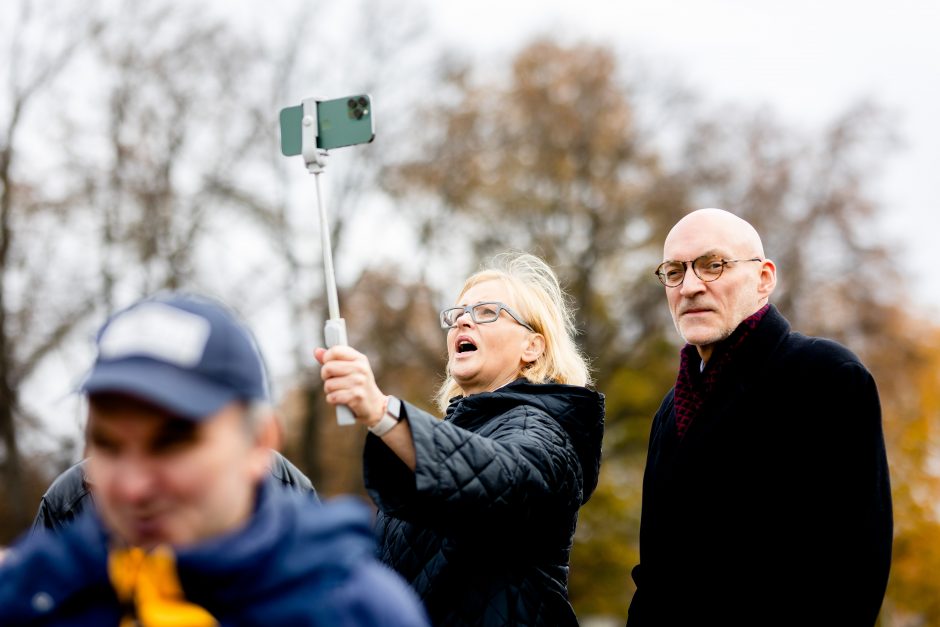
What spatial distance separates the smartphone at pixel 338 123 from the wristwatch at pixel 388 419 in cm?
93

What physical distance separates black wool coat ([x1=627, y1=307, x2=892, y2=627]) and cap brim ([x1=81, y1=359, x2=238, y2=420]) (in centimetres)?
208

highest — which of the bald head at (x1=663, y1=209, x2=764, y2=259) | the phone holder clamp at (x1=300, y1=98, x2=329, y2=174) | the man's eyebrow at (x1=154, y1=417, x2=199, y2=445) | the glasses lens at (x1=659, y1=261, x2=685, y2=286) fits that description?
the phone holder clamp at (x1=300, y1=98, x2=329, y2=174)

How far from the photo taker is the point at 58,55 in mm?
17609

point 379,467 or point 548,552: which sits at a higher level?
point 379,467

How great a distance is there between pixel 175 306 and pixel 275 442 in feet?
0.96

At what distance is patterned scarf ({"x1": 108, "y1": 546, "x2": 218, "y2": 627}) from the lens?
156cm

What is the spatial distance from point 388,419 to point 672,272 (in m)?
1.43

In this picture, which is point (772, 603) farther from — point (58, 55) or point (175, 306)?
point (58, 55)

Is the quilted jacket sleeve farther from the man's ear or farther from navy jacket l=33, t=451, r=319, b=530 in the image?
the man's ear

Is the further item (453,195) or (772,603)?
(453,195)

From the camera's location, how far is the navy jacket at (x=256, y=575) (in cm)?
158

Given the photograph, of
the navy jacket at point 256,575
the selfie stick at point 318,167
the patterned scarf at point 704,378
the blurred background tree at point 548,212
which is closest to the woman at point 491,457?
the patterned scarf at point 704,378

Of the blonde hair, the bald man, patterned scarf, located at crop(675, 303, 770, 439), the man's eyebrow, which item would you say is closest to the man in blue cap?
the man's eyebrow

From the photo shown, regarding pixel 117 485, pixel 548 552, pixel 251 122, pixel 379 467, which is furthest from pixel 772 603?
pixel 251 122
